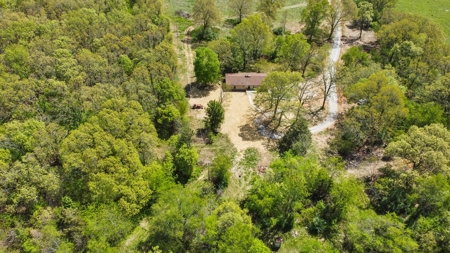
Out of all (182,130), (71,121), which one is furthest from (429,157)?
(71,121)

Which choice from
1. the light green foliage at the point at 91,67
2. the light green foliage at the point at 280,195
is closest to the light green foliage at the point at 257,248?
the light green foliage at the point at 280,195

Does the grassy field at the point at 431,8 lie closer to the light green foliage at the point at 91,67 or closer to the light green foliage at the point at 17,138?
the light green foliage at the point at 91,67

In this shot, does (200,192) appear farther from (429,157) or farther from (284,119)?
(429,157)

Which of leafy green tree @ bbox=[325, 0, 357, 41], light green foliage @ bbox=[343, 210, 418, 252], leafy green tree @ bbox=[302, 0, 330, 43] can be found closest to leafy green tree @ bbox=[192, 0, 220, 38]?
leafy green tree @ bbox=[302, 0, 330, 43]

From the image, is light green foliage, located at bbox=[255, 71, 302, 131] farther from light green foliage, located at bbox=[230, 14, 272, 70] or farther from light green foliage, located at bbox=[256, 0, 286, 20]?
light green foliage, located at bbox=[256, 0, 286, 20]

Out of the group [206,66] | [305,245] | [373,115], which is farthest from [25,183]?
[373,115]
